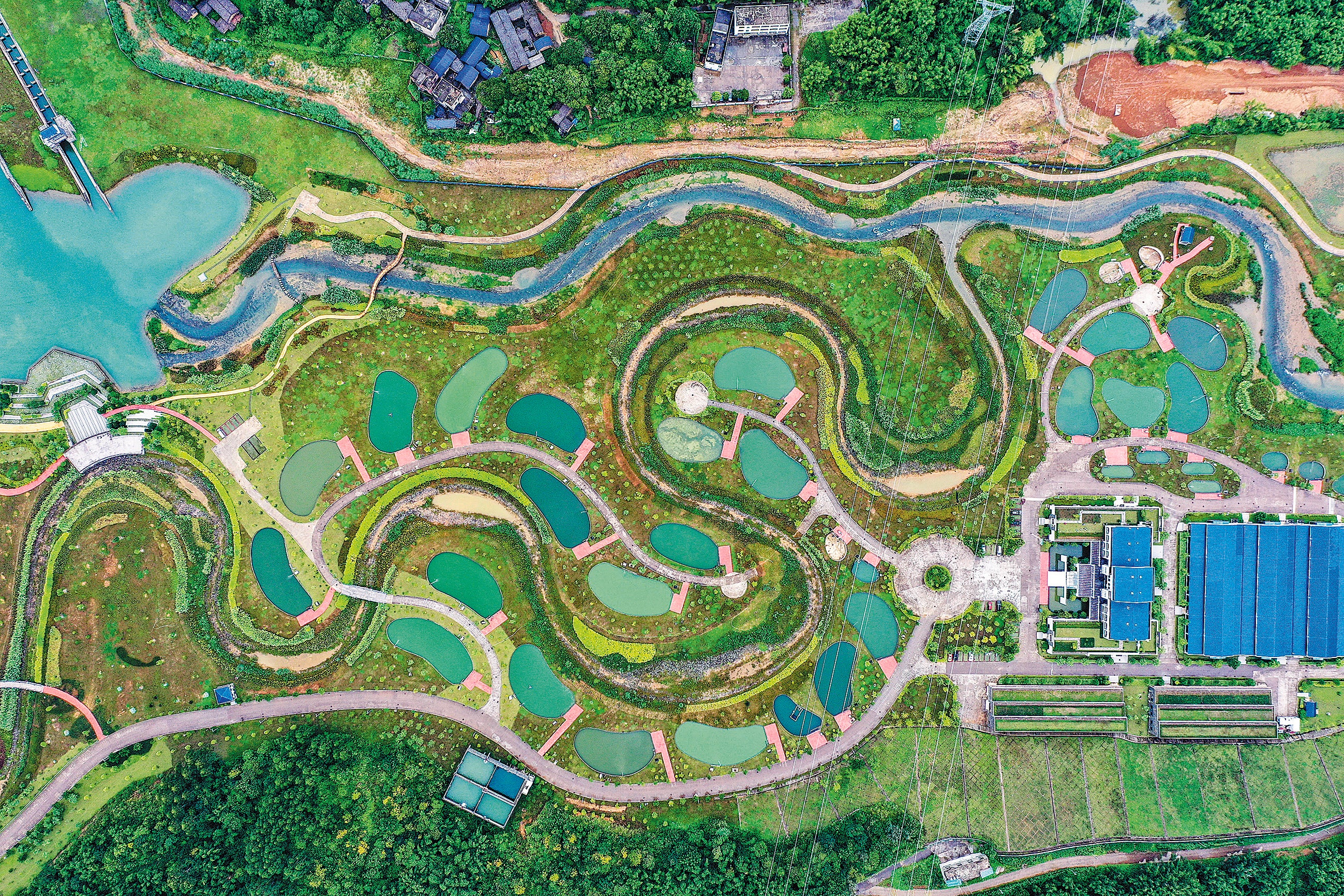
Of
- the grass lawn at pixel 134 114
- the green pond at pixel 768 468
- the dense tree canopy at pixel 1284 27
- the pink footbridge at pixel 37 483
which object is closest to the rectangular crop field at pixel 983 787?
the green pond at pixel 768 468

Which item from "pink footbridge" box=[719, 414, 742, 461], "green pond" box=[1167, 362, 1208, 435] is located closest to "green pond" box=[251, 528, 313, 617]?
"pink footbridge" box=[719, 414, 742, 461]

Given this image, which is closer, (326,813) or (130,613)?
(326,813)

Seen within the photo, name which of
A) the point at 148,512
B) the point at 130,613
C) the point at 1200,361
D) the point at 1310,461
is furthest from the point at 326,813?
the point at 1310,461

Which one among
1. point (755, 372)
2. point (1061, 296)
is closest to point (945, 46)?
point (1061, 296)

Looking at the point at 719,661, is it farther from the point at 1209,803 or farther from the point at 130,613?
the point at 130,613

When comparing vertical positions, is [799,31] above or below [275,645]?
above

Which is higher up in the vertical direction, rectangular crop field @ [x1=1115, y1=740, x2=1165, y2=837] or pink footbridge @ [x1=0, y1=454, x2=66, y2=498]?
pink footbridge @ [x1=0, y1=454, x2=66, y2=498]

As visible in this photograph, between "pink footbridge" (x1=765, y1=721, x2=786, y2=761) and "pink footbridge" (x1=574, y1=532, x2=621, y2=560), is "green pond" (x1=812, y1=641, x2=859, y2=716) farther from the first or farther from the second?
"pink footbridge" (x1=574, y1=532, x2=621, y2=560)

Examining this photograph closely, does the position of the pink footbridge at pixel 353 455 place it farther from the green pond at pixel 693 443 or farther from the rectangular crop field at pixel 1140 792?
the rectangular crop field at pixel 1140 792
